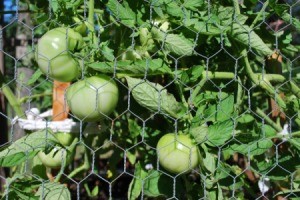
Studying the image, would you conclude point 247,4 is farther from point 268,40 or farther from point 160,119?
point 160,119

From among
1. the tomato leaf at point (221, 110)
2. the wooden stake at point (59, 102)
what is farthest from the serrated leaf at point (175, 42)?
the wooden stake at point (59, 102)

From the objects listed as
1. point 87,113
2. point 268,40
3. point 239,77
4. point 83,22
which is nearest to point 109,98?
point 87,113

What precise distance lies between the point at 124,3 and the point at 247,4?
31 centimetres

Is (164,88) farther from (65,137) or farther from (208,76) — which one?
(65,137)

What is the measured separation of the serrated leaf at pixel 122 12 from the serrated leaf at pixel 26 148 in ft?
0.79

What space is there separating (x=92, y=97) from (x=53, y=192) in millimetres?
197

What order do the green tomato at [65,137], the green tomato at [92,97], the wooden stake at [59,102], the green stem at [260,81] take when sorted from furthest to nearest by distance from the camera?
Answer: 1. the wooden stake at [59,102]
2. the green tomato at [65,137]
3. the green stem at [260,81]
4. the green tomato at [92,97]

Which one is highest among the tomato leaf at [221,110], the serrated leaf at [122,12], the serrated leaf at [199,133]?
the serrated leaf at [122,12]

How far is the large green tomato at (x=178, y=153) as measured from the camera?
2.87ft

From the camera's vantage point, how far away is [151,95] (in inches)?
35.2

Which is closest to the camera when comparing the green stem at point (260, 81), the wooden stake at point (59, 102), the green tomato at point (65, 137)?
the green stem at point (260, 81)

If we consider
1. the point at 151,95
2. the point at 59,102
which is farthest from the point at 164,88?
the point at 59,102

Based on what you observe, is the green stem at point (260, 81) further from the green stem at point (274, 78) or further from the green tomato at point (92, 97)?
the green tomato at point (92, 97)

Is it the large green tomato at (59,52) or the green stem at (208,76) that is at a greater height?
the large green tomato at (59,52)
